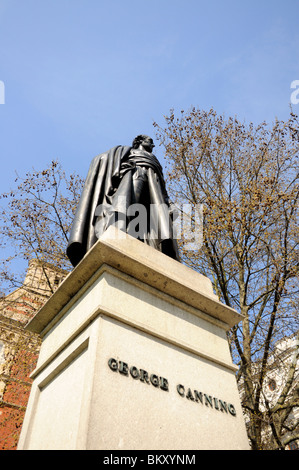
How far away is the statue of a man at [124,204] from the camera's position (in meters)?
4.61

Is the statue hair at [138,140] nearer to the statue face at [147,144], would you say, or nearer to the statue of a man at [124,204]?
the statue face at [147,144]

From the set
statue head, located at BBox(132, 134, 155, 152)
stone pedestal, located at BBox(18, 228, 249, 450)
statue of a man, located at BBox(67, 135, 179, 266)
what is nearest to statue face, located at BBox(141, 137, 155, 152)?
statue head, located at BBox(132, 134, 155, 152)

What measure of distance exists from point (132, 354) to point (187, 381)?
67cm

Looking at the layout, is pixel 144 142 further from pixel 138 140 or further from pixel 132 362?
pixel 132 362

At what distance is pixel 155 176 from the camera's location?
5.63m

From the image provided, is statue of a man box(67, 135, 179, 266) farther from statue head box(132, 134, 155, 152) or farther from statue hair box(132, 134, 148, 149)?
statue hair box(132, 134, 148, 149)

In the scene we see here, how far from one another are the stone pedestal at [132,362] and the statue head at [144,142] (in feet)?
9.53

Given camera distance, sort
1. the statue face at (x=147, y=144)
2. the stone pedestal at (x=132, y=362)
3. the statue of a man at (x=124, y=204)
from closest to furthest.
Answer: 1. the stone pedestal at (x=132, y=362)
2. the statue of a man at (x=124, y=204)
3. the statue face at (x=147, y=144)

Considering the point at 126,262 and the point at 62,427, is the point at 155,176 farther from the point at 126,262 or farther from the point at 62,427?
the point at 62,427

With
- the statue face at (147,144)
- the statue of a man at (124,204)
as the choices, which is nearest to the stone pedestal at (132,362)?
the statue of a man at (124,204)

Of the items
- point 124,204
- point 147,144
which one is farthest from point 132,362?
point 147,144

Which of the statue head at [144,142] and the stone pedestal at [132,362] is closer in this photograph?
the stone pedestal at [132,362]

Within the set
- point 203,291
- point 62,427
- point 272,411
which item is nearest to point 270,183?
point 272,411

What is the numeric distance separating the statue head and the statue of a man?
486mm
